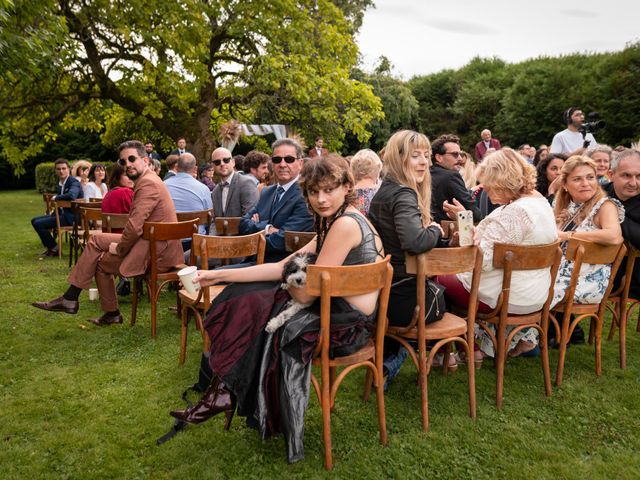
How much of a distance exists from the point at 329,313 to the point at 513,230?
62.6 inches

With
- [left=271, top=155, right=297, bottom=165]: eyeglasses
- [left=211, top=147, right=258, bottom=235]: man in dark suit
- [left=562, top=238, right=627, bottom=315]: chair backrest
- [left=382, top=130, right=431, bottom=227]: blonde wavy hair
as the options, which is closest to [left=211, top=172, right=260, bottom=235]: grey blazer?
[left=211, top=147, right=258, bottom=235]: man in dark suit

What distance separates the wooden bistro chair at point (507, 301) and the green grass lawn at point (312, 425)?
1.07 ft

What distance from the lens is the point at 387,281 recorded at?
9.32 feet

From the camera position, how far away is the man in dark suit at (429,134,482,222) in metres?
5.50

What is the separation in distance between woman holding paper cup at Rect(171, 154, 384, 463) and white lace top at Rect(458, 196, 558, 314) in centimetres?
102

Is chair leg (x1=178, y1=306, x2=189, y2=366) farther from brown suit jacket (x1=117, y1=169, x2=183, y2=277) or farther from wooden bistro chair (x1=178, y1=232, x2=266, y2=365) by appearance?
brown suit jacket (x1=117, y1=169, x2=183, y2=277)

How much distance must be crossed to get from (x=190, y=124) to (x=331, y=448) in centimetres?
1306

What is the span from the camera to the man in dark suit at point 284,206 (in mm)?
4543

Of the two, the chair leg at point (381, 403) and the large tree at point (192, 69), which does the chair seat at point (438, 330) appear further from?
the large tree at point (192, 69)

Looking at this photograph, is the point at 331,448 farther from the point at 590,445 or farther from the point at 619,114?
the point at 619,114

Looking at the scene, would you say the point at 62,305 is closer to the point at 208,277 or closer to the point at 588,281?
the point at 208,277

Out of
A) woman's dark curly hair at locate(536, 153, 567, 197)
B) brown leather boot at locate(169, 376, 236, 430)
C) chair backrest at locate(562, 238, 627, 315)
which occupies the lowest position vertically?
brown leather boot at locate(169, 376, 236, 430)

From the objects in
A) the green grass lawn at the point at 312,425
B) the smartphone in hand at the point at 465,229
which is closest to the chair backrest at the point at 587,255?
the green grass lawn at the point at 312,425

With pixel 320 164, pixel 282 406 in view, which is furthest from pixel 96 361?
pixel 320 164
